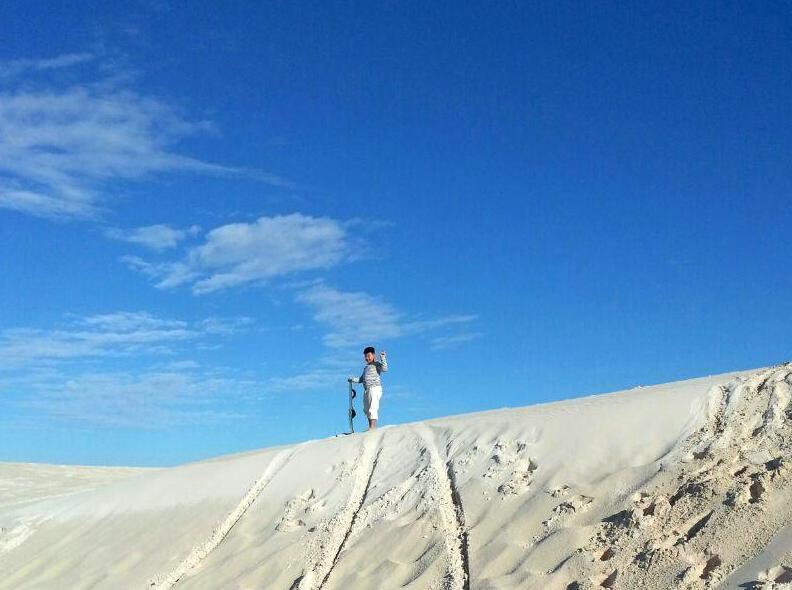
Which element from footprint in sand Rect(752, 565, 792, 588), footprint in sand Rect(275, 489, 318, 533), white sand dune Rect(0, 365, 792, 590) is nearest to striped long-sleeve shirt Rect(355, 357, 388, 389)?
white sand dune Rect(0, 365, 792, 590)

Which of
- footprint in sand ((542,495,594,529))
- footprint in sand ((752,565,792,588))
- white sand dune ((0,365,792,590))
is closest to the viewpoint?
footprint in sand ((752,565,792,588))

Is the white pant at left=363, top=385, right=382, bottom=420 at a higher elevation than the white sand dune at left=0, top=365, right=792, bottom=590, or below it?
higher

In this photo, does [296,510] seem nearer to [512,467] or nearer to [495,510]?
[512,467]

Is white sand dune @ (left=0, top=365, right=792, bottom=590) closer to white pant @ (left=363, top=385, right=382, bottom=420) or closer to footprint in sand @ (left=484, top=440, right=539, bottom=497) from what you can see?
footprint in sand @ (left=484, top=440, right=539, bottom=497)

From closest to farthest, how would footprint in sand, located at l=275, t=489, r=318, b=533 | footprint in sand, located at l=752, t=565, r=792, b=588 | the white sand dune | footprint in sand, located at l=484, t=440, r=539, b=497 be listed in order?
footprint in sand, located at l=752, t=565, r=792, b=588
the white sand dune
footprint in sand, located at l=484, t=440, r=539, b=497
footprint in sand, located at l=275, t=489, r=318, b=533

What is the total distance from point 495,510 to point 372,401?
192 inches

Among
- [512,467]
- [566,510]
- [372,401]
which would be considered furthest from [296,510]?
[566,510]

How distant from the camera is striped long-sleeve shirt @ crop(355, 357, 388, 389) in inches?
445

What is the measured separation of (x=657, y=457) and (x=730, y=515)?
1.23 meters

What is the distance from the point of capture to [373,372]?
1145cm

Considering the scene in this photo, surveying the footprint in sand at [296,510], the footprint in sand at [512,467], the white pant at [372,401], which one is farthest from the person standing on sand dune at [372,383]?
the footprint in sand at [512,467]

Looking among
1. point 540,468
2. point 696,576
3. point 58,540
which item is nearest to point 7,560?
point 58,540

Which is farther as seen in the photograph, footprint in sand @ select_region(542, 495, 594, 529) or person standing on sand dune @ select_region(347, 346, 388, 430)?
person standing on sand dune @ select_region(347, 346, 388, 430)

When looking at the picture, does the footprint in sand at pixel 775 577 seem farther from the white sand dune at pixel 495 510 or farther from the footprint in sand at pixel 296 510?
the footprint in sand at pixel 296 510
